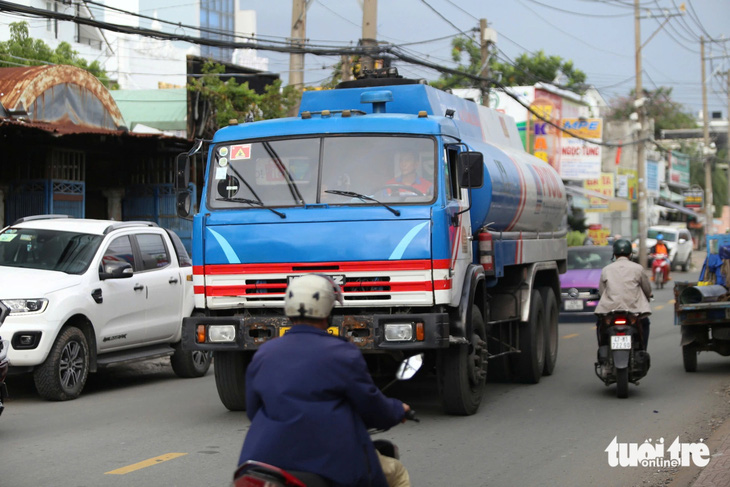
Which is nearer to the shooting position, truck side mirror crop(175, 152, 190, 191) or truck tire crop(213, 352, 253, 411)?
truck tire crop(213, 352, 253, 411)

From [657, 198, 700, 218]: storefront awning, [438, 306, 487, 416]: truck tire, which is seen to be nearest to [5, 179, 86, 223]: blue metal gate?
[438, 306, 487, 416]: truck tire

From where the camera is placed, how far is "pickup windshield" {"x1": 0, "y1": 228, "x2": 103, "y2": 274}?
11375 mm

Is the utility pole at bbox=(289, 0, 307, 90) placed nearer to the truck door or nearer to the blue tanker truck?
the blue tanker truck

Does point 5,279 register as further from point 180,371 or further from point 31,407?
point 180,371

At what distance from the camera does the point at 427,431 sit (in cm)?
882

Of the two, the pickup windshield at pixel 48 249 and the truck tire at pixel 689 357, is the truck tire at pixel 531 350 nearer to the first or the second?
the truck tire at pixel 689 357

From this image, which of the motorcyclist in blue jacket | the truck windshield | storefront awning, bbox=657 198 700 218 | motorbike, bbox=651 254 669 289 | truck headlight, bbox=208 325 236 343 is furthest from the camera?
storefront awning, bbox=657 198 700 218

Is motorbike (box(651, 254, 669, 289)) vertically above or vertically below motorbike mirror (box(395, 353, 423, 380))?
below

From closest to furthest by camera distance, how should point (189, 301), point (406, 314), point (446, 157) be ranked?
point (406, 314)
point (446, 157)
point (189, 301)

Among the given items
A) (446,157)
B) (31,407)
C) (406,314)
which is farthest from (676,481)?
(31,407)

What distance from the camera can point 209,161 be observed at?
9.47 meters

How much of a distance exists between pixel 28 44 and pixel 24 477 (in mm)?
24919

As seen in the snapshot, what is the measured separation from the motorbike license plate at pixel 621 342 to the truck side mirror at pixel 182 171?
4.82m

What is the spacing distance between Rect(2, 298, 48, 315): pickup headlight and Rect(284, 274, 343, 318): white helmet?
6936mm
